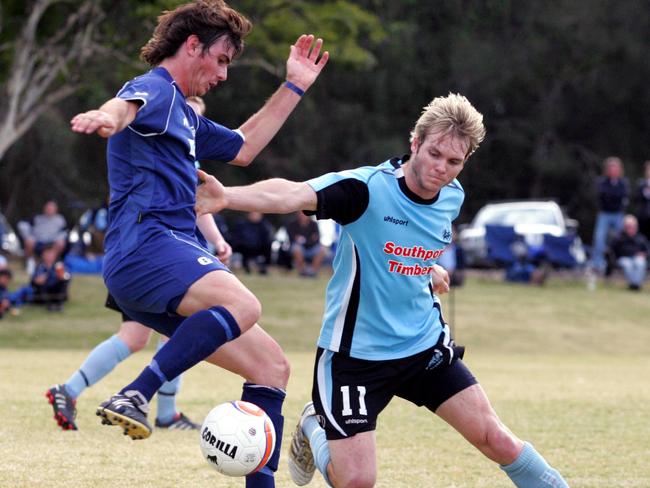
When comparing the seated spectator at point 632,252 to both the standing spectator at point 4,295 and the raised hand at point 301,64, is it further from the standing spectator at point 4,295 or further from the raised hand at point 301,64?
the raised hand at point 301,64

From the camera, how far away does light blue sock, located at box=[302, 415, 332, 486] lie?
5.06 metres

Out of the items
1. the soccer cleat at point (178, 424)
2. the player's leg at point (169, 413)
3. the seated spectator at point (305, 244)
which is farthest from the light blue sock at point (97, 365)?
the seated spectator at point (305, 244)

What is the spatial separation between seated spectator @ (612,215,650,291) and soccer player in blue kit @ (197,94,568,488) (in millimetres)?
18566

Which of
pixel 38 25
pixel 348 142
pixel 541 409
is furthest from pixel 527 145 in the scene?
pixel 541 409

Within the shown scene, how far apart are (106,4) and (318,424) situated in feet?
51.3

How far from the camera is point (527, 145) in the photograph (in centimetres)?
4109

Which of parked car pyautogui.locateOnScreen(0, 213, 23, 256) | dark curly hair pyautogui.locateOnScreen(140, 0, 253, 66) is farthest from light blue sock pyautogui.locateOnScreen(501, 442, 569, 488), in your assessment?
parked car pyautogui.locateOnScreen(0, 213, 23, 256)

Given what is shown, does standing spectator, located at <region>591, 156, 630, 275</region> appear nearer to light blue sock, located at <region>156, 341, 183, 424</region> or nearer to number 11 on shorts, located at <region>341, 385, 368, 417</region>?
light blue sock, located at <region>156, 341, 183, 424</region>

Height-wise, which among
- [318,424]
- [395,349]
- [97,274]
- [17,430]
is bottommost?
[97,274]

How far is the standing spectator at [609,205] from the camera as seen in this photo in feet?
74.8

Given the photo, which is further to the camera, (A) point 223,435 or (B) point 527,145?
(B) point 527,145

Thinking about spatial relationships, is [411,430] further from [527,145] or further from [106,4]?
[527,145]

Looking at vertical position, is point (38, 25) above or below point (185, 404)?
above

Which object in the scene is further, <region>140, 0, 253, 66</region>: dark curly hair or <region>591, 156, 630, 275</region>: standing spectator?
<region>591, 156, 630, 275</region>: standing spectator
